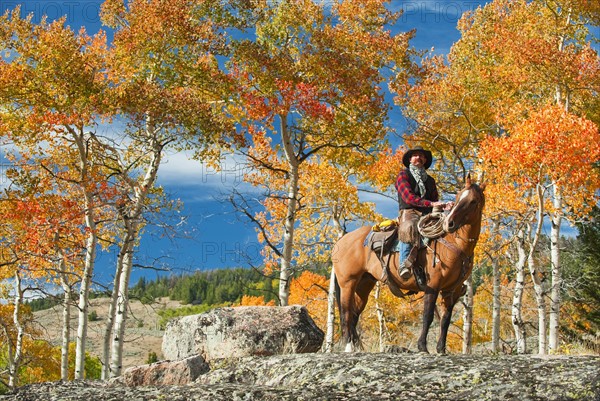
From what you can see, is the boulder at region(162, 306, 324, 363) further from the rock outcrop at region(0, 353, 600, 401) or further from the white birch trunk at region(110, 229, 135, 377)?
the white birch trunk at region(110, 229, 135, 377)

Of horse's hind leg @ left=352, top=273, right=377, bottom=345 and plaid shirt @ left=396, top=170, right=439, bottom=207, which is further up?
plaid shirt @ left=396, top=170, right=439, bottom=207

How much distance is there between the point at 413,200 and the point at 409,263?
1.22 metres

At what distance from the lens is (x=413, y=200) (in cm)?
1195

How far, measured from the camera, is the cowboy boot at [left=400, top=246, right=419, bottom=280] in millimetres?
11594

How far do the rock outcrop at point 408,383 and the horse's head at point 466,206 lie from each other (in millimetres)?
2257

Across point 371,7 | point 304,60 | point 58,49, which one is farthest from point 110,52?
point 371,7

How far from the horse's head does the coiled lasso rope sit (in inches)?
15.4

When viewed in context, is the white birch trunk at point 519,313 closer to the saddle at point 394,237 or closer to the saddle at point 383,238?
the saddle at point 394,237

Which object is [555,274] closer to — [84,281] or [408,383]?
[408,383]

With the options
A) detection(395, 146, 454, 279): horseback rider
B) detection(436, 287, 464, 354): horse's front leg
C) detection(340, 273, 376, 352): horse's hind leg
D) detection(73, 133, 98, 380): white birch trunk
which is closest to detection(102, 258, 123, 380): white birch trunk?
detection(73, 133, 98, 380): white birch trunk

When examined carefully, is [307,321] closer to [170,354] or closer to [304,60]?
[170,354]

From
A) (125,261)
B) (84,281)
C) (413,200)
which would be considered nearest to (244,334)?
(413,200)

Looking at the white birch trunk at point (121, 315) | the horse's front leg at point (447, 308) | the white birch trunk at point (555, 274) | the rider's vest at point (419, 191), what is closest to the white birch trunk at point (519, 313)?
the white birch trunk at point (555, 274)

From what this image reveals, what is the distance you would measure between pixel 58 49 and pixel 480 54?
58.8 feet
